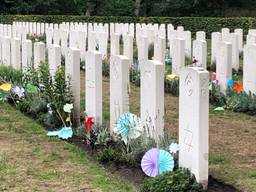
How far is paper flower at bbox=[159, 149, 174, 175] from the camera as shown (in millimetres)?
4949

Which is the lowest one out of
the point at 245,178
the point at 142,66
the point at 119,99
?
the point at 245,178

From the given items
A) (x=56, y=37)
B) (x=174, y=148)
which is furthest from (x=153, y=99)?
(x=56, y=37)

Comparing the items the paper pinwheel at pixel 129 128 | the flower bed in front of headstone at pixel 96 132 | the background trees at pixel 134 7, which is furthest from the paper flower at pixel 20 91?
the background trees at pixel 134 7

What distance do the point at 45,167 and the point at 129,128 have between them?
89 centimetres

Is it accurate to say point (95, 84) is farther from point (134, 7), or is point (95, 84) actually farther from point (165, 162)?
point (134, 7)

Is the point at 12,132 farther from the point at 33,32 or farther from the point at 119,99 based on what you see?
the point at 33,32

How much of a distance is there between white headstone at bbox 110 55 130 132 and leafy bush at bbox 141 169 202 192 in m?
1.47

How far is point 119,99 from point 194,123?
1585 mm

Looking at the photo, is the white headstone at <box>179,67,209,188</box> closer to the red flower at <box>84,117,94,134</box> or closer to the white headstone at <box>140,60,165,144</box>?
the white headstone at <box>140,60,165,144</box>

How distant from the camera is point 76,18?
100 ft

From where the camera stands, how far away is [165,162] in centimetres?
497

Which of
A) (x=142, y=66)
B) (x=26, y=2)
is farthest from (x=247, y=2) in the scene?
(x=142, y=66)

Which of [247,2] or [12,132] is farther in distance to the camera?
[247,2]

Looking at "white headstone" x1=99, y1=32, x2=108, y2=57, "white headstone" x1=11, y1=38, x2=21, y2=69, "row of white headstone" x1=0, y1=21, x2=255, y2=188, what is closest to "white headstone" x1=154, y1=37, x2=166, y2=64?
"row of white headstone" x1=0, y1=21, x2=255, y2=188
